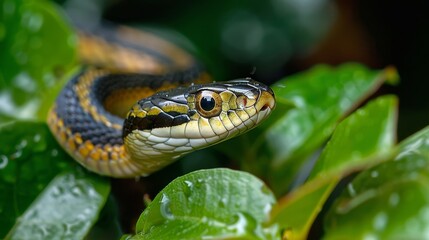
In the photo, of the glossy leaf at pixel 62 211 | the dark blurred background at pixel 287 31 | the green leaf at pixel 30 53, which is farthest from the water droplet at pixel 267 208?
the dark blurred background at pixel 287 31

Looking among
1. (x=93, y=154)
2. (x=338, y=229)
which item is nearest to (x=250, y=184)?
(x=338, y=229)

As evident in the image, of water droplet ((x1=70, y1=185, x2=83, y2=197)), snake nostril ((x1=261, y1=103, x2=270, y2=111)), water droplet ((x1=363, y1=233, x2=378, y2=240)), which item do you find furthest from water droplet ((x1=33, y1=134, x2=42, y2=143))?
water droplet ((x1=363, y1=233, x2=378, y2=240))

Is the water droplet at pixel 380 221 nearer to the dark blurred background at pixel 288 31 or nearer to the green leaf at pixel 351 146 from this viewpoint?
the green leaf at pixel 351 146

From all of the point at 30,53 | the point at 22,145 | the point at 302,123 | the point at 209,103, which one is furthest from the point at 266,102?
the point at 30,53

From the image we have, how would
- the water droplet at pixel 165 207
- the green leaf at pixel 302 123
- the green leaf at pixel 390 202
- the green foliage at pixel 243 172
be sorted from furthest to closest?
the green leaf at pixel 302 123, the water droplet at pixel 165 207, the green foliage at pixel 243 172, the green leaf at pixel 390 202

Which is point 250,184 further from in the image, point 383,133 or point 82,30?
point 82,30

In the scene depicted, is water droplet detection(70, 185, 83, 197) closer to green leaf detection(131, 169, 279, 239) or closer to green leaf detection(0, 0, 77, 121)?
green leaf detection(131, 169, 279, 239)

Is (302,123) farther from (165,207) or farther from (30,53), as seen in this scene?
(30,53)
